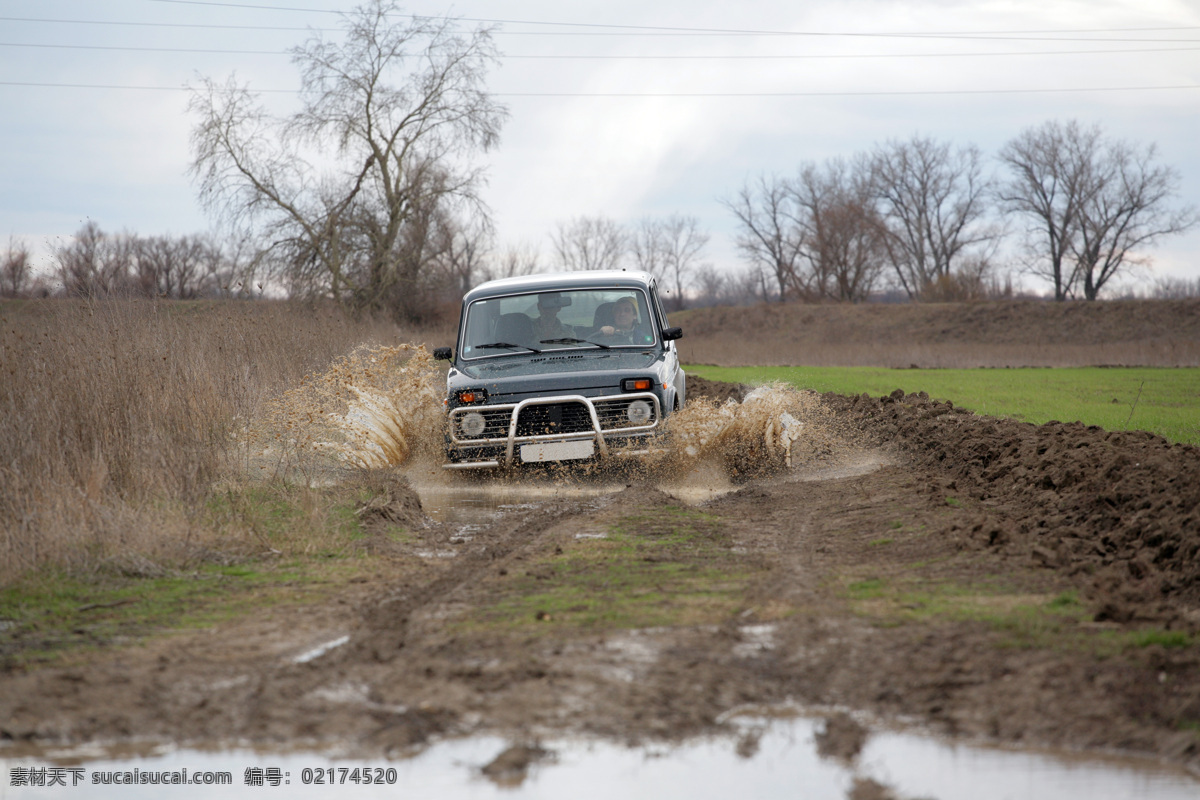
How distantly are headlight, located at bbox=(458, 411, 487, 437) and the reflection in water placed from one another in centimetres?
632

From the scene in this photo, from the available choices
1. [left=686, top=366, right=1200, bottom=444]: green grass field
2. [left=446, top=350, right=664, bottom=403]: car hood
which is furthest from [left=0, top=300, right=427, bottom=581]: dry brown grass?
[left=686, top=366, right=1200, bottom=444]: green grass field

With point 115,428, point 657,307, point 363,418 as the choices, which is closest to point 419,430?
point 363,418

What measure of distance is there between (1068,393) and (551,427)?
16200 millimetres

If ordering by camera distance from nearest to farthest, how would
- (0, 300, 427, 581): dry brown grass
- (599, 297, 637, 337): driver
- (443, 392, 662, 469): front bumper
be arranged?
(0, 300, 427, 581): dry brown grass < (443, 392, 662, 469): front bumper < (599, 297, 637, 337): driver

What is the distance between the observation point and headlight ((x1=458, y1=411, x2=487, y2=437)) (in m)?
9.49

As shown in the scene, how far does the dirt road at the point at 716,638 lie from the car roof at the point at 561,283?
3971 millimetres

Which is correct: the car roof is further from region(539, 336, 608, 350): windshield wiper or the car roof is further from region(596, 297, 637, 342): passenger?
region(539, 336, 608, 350): windshield wiper

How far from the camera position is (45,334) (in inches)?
397

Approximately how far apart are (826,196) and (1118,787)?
8534 cm

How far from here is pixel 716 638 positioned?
13.9ft

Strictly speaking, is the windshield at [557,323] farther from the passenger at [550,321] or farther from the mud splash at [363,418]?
the mud splash at [363,418]

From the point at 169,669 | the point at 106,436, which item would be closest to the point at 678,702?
the point at 169,669

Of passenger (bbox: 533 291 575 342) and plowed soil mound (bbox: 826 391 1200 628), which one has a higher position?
passenger (bbox: 533 291 575 342)

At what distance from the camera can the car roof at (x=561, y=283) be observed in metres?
10.7
